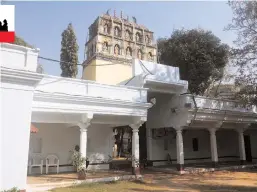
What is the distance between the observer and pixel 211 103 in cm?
1731

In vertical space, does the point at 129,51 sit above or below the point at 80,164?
above

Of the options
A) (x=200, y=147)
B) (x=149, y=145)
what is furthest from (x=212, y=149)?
(x=149, y=145)

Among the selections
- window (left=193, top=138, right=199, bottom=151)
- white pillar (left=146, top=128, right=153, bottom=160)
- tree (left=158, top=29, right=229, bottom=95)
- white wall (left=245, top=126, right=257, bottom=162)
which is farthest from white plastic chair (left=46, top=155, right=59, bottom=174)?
white wall (left=245, top=126, right=257, bottom=162)

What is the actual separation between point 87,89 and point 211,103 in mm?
8892

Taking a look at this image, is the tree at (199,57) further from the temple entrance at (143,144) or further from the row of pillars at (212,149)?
the temple entrance at (143,144)

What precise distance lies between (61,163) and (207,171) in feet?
30.1

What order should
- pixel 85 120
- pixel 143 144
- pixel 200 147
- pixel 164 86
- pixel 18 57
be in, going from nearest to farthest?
1. pixel 18 57
2. pixel 85 120
3. pixel 164 86
4. pixel 143 144
5. pixel 200 147

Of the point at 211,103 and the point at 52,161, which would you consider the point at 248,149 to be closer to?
the point at 211,103

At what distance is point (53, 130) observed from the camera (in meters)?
15.0

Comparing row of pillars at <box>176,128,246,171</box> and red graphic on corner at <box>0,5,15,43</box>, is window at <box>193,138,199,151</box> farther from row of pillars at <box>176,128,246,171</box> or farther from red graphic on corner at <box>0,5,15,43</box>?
red graphic on corner at <box>0,5,15,43</box>

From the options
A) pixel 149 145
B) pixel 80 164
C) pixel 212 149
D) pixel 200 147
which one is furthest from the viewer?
pixel 200 147

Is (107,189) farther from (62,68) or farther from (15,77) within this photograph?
(62,68)

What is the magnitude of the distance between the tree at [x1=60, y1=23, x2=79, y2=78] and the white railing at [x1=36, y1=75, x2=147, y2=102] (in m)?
14.6

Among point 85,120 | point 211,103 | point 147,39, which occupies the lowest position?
point 85,120
